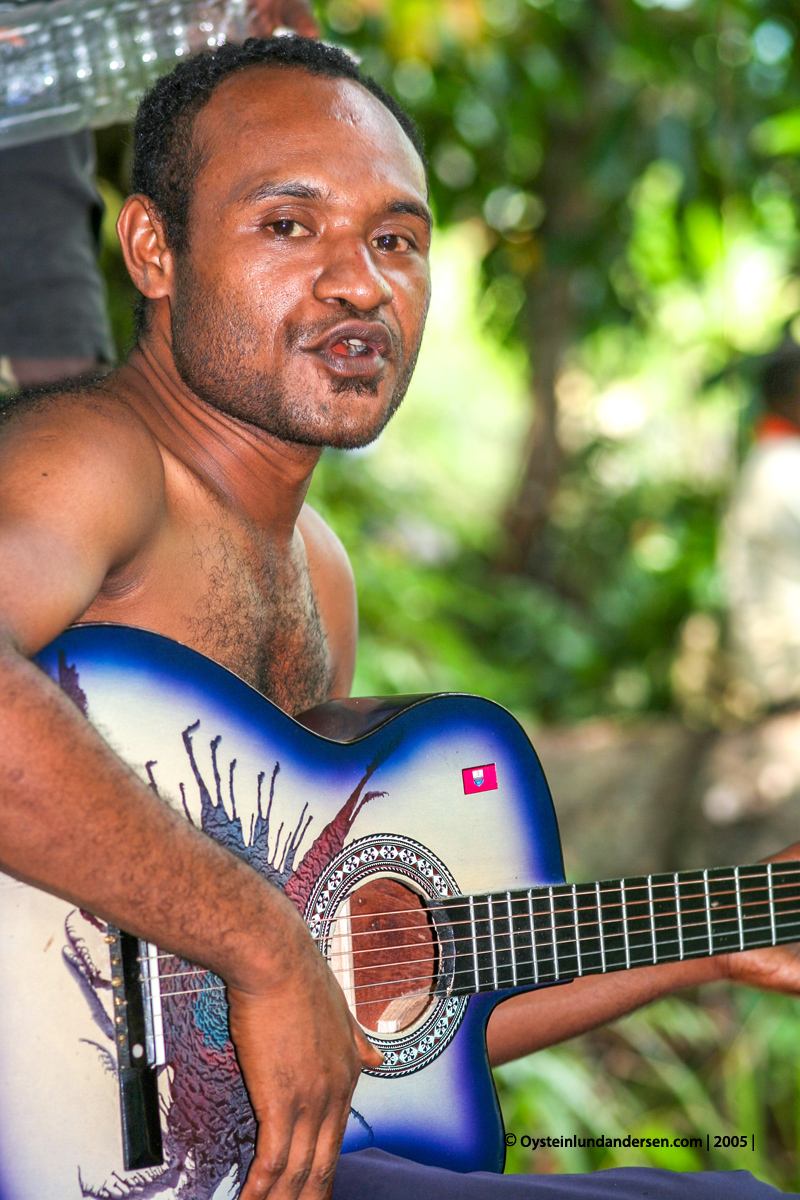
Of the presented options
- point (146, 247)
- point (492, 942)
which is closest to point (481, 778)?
point (492, 942)

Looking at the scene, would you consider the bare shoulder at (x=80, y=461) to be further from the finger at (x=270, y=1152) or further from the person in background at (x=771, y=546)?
the person in background at (x=771, y=546)

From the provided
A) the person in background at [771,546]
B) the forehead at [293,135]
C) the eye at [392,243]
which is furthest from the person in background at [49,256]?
the person in background at [771,546]

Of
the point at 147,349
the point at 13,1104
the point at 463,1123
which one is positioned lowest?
the point at 463,1123

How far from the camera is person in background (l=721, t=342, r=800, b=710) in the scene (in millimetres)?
4977

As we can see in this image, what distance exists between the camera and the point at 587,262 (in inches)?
224

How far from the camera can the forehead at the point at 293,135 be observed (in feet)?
4.85

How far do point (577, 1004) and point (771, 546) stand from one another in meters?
3.68

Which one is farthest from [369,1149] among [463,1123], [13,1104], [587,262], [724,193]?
[587,262]

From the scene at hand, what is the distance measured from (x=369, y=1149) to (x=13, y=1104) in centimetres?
46

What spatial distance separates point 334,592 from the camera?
192cm

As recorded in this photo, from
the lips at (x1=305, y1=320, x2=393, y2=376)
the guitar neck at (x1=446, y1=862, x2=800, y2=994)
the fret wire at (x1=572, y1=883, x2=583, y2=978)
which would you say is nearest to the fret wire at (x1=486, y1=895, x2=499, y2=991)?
the guitar neck at (x1=446, y1=862, x2=800, y2=994)

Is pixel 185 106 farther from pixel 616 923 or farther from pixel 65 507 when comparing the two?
pixel 616 923

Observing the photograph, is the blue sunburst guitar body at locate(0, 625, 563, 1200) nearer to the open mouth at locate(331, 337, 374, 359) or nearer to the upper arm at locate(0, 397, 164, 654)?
the upper arm at locate(0, 397, 164, 654)

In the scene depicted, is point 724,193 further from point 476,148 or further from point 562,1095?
point 562,1095
